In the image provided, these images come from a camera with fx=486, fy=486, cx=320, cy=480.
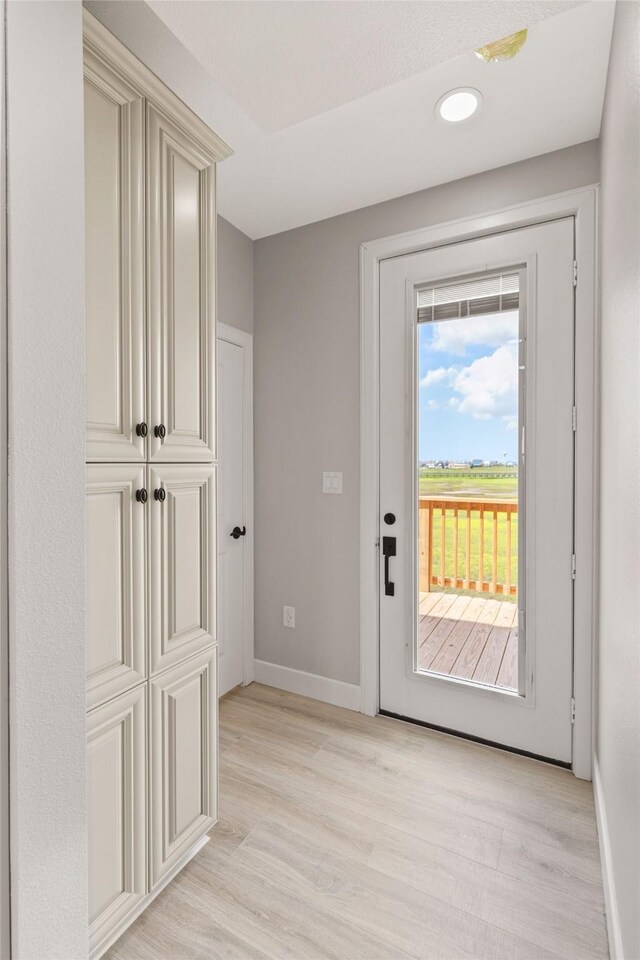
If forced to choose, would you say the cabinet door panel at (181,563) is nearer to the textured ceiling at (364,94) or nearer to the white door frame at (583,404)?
the textured ceiling at (364,94)

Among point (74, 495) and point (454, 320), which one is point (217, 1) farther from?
point (454, 320)

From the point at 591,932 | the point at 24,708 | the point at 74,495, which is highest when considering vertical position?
the point at 74,495

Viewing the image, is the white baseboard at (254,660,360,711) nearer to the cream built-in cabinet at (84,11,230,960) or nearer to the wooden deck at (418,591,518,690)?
the wooden deck at (418,591,518,690)

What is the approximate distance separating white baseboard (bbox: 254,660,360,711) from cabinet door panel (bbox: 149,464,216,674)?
1190 mm

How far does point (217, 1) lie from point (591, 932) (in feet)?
7.88

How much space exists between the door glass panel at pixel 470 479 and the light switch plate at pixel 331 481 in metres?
0.43

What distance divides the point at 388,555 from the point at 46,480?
1.72 meters

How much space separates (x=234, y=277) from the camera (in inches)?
104

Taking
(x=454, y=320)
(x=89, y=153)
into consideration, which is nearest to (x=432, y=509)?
(x=454, y=320)

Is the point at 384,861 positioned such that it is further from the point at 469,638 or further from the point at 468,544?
the point at 468,544

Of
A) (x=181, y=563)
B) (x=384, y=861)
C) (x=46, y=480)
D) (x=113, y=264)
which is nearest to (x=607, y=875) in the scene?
(x=384, y=861)

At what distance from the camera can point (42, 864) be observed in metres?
0.96

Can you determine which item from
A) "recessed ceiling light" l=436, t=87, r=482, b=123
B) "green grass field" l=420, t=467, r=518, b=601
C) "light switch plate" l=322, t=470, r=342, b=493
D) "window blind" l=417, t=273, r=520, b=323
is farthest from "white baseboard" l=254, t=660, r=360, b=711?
"recessed ceiling light" l=436, t=87, r=482, b=123

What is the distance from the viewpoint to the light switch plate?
2.55 m
